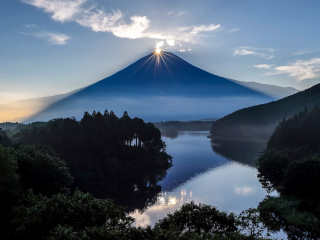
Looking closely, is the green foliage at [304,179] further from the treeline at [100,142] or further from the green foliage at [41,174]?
Result: the treeline at [100,142]

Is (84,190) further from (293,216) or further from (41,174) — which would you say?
(293,216)

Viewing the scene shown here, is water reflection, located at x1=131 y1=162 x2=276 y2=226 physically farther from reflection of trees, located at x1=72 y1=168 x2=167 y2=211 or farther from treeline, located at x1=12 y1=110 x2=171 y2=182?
treeline, located at x1=12 y1=110 x2=171 y2=182

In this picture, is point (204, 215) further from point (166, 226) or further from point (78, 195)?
point (78, 195)

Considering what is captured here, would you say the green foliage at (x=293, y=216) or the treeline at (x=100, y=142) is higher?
the treeline at (x=100, y=142)

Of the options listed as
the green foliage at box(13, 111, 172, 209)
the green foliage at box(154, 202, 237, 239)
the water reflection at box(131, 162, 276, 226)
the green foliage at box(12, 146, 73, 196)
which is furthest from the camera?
the green foliage at box(13, 111, 172, 209)

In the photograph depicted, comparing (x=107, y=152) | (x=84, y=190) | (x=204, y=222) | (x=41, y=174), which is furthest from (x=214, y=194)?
(x=107, y=152)

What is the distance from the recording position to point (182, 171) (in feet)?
253

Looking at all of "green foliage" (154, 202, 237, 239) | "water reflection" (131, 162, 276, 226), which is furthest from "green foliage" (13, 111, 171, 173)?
"green foliage" (154, 202, 237, 239)

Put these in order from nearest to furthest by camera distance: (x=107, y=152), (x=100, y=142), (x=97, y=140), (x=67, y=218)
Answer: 1. (x=67, y=218)
2. (x=107, y=152)
3. (x=97, y=140)
4. (x=100, y=142)

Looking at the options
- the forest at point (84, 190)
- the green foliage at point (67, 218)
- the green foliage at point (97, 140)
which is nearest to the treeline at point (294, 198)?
the forest at point (84, 190)

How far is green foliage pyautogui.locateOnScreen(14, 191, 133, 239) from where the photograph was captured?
19906 millimetres

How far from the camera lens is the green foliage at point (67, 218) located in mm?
19906

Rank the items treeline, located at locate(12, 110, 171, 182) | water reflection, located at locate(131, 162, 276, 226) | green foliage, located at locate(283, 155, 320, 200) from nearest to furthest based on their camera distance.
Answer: green foliage, located at locate(283, 155, 320, 200) → water reflection, located at locate(131, 162, 276, 226) → treeline, located at locate(12, 110, 171, 182)

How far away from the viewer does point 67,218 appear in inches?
821
